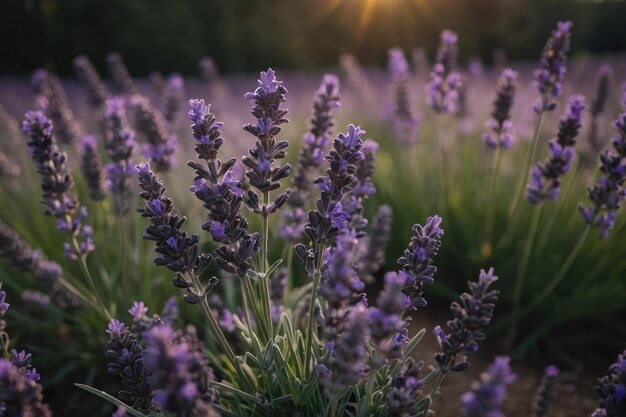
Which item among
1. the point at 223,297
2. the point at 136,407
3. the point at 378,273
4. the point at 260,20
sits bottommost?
the point at 136,407

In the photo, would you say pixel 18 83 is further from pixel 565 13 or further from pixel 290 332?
pixel 565 13

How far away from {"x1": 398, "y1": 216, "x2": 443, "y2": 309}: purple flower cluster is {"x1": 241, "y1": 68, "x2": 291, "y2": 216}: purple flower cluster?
43 cm

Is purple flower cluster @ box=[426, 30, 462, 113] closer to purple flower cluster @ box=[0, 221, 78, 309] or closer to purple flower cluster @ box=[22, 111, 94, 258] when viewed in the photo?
purple flower cluster @ box=[22, 111, 94, 258]

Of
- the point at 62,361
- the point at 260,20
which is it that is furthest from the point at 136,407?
the point at 260,20

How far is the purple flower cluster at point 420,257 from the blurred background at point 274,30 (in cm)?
957

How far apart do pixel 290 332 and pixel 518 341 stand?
1.95 metres

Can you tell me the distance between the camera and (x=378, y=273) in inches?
150

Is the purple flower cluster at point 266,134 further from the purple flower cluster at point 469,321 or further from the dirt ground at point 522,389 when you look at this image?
the dirt ground at point 522,389

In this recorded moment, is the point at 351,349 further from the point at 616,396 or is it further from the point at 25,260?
the point at 25,260

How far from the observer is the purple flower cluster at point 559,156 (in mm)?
2230

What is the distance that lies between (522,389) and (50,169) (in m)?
2.55

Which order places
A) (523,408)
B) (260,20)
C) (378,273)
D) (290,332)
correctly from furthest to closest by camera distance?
1. (260,20)
2. (378,273)
3. (523,408)
4. (290,332)

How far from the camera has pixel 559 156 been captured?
7.57 ft

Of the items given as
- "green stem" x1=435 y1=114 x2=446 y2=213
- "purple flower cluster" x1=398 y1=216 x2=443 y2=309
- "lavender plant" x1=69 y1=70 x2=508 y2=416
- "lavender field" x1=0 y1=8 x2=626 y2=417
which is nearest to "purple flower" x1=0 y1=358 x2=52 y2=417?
"lavender field" x1=0 y1=8 x2=626 y2=417
